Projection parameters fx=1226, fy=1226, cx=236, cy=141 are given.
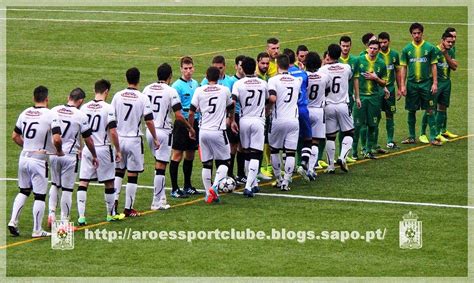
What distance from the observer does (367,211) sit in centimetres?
2142

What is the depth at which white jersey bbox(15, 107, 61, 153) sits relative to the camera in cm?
1966

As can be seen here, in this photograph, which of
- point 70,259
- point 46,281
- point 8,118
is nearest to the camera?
point 46,281

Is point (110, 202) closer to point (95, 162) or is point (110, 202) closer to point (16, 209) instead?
point (95, 162)

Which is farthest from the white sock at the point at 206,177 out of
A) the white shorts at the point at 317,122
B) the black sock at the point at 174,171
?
the white shorts at the point at 317,122

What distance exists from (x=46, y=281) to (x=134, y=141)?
4220 mm

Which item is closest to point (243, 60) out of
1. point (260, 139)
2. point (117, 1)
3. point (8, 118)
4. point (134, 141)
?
point (260, 139)

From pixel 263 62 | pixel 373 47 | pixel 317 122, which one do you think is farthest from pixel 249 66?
pixel 373 47

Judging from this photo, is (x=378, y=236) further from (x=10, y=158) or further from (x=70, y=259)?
(x=10, y=158)

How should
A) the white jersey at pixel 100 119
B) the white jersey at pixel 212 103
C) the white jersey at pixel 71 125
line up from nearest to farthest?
the white jersey at pixel 71 125 → the white jersey at pixel 100 119 → the white jersey at pixel 212 103

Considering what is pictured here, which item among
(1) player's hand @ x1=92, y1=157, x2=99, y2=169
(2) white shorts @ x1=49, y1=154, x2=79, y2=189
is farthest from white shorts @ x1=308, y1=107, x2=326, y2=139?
(2) white shorts @ x1=49, y1=154, x2=79, y2=189

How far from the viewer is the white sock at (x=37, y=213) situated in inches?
769

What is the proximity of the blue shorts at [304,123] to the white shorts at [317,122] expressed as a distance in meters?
0.25

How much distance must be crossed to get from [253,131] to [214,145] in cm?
89

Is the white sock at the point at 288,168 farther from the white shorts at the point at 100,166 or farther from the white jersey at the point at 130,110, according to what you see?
the white shorts at the point at 100,166
